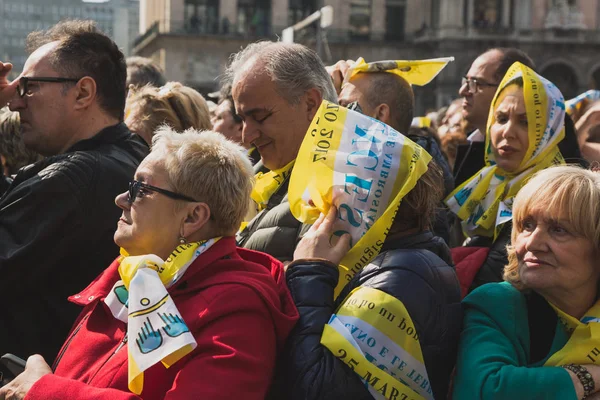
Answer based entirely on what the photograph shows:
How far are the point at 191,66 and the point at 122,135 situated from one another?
4045cm

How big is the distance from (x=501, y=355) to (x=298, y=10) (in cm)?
4551

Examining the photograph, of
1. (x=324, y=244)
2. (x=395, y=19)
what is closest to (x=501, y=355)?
(x=324, y=244)

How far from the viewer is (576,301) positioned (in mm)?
2857

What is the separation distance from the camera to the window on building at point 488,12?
46.6 metres

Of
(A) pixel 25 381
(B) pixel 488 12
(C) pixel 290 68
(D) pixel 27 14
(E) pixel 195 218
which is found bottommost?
(D) pixel 27 14

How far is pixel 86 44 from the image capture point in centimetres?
386

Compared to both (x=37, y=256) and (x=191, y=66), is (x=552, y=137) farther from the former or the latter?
(x=191, y=66)

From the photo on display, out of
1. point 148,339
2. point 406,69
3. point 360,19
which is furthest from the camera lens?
point 360,19

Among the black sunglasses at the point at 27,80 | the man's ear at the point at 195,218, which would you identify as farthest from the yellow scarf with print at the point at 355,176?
the black sunglasses at the point at 27,80

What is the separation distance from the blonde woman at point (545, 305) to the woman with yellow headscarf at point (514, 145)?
1056mm

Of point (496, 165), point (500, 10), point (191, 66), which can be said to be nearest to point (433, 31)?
point (500, 10)

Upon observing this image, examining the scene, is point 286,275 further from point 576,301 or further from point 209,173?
point 576,301

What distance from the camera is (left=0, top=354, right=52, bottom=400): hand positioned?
2773 mm

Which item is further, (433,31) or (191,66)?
(433,31)
